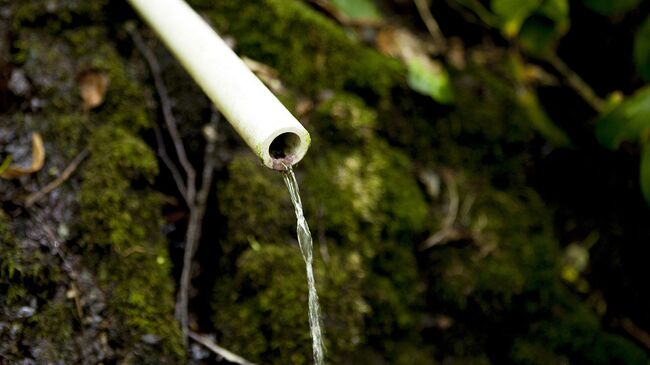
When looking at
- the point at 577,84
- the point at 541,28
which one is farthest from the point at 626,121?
the point at 577,84

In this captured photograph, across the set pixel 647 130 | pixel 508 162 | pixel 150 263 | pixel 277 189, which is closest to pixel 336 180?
pixel 277 189

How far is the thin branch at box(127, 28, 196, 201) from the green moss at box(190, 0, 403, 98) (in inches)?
12.6

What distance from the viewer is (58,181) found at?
2158 millimetres

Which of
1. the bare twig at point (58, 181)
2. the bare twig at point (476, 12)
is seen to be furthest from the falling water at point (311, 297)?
the bare twig at point (476, 12)

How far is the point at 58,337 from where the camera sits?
6.30ft

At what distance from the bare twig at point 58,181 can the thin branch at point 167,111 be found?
35 centimetres

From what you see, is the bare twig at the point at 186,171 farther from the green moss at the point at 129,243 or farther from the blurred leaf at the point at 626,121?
the blurred leaf at the point at 626,121

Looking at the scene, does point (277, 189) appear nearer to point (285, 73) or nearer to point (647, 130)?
point (285, 73)

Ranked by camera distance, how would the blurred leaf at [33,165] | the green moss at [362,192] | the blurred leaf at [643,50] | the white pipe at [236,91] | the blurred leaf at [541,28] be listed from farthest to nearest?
1. the blurred leaf at [541,28]
2. the blurred leaf at [643,50]
3. the green moss at [362,192]
4. the blurred leaf at [33,165]
5. the white pipe at [236,91]

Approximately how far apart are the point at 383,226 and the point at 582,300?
1.32m

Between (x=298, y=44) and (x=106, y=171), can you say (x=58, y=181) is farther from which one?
(x=298, y=44)

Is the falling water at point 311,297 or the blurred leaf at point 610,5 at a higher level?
the blurred leaf at point 610,5

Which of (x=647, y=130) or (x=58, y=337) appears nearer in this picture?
(x=58, y=337)

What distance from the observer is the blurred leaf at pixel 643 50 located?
2801mm
